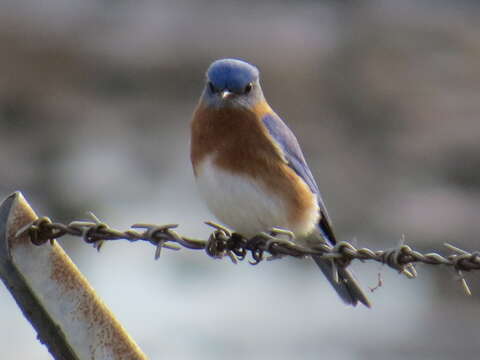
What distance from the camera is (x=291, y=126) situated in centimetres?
2050

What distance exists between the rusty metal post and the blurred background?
7290 mm

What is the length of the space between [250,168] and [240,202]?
0.52 ft

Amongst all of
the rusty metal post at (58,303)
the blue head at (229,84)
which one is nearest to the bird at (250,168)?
the blue head at (229,84)

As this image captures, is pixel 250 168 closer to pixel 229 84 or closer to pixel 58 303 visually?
pixel 229 84

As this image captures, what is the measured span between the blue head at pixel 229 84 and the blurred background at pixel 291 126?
541 centimetres

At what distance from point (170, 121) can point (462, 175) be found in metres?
4.29

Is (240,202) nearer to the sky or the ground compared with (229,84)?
nearer to the ground

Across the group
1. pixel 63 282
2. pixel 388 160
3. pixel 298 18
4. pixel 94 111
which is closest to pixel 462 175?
pixel 388 160

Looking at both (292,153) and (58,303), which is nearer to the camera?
(58,303)

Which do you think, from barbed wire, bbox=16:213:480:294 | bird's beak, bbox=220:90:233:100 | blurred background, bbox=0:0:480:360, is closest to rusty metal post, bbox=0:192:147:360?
barbed wire, bbox=16:213:480:294

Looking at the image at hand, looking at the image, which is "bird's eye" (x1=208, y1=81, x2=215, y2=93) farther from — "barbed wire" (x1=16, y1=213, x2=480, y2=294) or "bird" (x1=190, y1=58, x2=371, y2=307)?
"barbed wire" (x1=16, y1=213, x2=480, y2=294)

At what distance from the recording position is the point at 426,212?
18.5 meters

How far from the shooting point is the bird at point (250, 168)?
5.63 metres

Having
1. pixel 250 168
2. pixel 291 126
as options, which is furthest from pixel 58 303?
pixel 291 126
